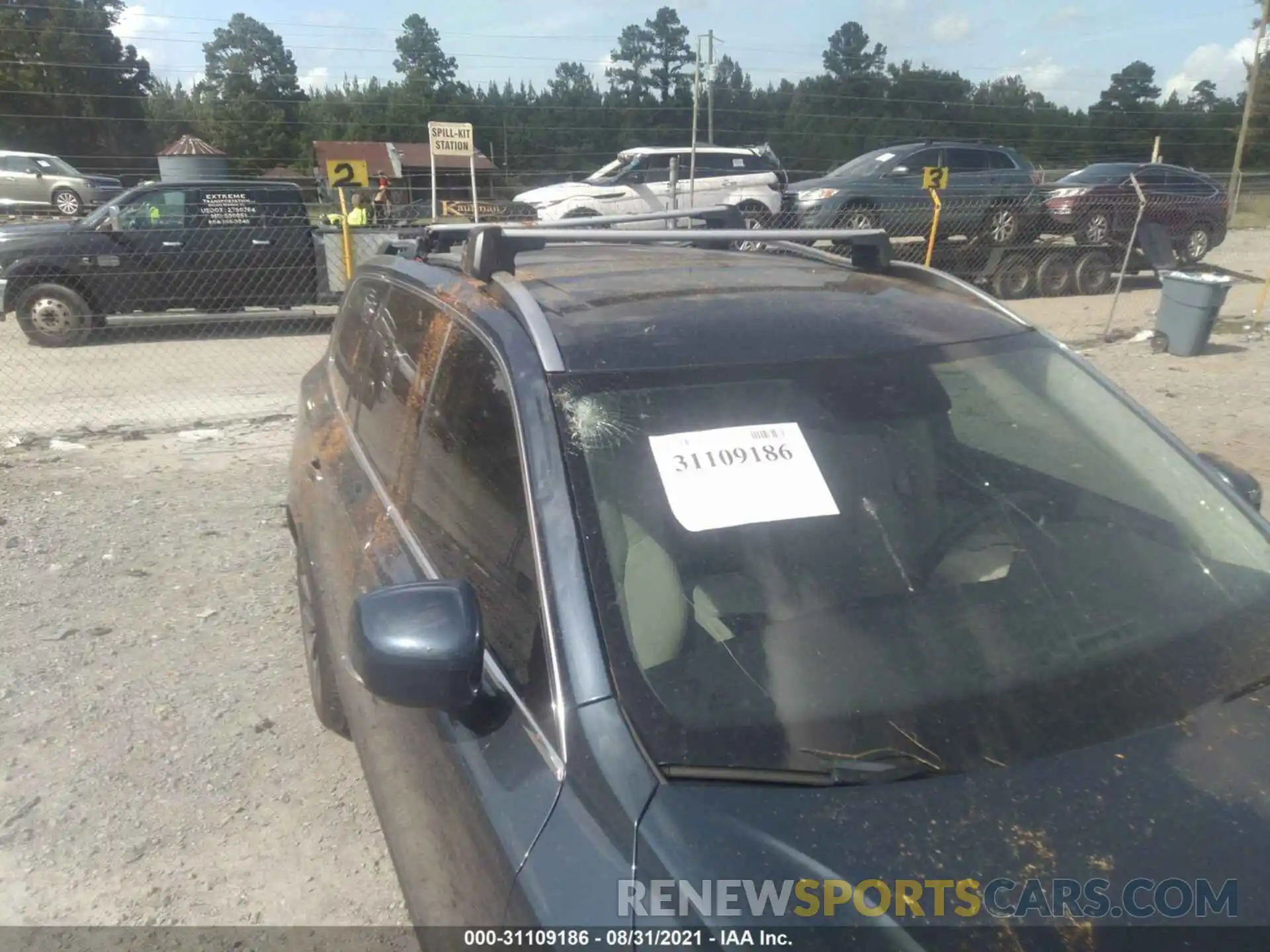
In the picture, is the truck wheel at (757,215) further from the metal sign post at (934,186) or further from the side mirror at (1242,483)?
the side mirror at (1242,483)

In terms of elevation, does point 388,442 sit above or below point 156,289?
above

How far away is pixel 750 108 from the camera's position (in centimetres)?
4103

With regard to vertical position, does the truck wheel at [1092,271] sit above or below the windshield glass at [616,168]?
below

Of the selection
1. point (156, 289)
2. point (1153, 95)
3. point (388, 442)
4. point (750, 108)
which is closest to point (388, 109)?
point (750, 108)

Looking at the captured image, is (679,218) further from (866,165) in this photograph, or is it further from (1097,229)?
(1097,229)

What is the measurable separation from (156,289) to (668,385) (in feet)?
37.9

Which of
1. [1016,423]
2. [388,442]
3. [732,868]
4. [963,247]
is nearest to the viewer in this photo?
[732,868]

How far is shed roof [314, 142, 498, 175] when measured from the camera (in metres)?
27.6

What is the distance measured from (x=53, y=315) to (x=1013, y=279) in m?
12.7

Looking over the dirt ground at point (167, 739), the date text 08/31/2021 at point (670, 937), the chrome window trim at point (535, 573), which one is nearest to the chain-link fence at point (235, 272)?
the dirt ground at point (167, 739)

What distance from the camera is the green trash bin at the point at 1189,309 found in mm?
9430

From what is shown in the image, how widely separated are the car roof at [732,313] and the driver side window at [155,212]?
35.0 feet

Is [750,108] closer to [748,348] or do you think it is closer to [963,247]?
[963,247]

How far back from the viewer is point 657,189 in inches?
691
